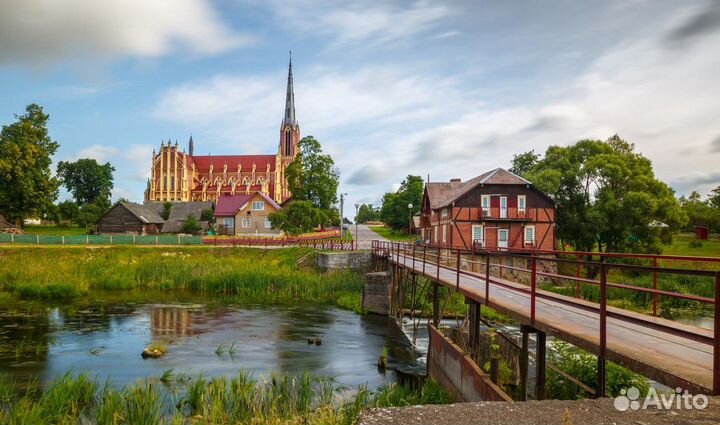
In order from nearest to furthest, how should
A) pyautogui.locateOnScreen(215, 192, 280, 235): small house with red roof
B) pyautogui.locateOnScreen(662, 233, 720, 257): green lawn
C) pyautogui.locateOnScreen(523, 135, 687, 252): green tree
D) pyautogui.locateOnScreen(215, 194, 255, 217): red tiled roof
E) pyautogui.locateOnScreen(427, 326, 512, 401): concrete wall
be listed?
pyautogui.locateOnScreen(427, 326, 512, 401): concrete wall
pyautogui.locateOnScreen(523, 135, 687, 252): green tree
pyautogui.locateOnScreen(662, 233, 720, 257): green lawn
pyautogui.locateOnScreen(215, 192, 280, 235): small house with red roof
pyautogui.locateOnScreen(215, 194, 255, 217): red tiled roof

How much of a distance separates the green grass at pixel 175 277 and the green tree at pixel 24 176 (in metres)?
18.5

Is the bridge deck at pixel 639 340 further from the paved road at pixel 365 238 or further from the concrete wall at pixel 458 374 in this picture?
the paved road at pixel 365 238

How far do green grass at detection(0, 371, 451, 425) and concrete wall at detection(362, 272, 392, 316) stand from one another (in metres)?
14.7

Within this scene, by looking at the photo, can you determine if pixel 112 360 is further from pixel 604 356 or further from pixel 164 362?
pixel 604 356

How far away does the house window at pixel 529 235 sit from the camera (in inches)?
1646

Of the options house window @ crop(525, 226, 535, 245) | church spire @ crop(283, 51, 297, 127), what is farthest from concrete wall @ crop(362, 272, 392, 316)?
church spire @ crop(283, 51, 297, 127)

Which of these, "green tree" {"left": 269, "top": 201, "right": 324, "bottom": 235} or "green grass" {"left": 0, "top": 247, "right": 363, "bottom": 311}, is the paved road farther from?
"green grass" {"left": 0, "top": 247, "right": 363, "bottom": 311}

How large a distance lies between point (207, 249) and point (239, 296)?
16784 mm

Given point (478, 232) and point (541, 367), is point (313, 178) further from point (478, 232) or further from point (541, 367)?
point (541, 367)

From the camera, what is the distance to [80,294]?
2997 cm

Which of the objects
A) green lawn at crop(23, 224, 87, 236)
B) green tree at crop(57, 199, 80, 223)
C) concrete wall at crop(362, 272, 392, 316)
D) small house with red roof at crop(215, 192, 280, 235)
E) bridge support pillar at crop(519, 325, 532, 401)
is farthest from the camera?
green tree at crop(57, 199, 80, 223)

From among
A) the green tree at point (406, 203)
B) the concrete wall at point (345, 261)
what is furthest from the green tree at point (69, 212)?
the concrete wall at point (345, 261)

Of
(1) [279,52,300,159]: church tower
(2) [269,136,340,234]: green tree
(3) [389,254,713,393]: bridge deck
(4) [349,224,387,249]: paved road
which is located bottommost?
(4) [349,224,387,249]: paved road

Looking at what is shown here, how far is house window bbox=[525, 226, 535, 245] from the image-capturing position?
137 feet
